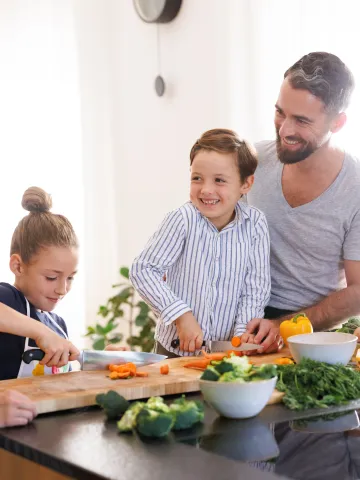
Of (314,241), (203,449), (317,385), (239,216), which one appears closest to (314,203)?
(314,241)

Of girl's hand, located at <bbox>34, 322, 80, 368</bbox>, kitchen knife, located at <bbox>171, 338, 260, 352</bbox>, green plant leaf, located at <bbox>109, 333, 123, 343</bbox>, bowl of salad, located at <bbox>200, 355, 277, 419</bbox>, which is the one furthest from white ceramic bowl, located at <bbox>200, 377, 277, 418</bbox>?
green plant leaf, located at <bbox>109, 333, 123, 343</bbox>

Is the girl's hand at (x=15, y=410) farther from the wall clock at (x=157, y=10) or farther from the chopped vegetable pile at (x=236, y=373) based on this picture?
the wall clock at (x=157, y=10)

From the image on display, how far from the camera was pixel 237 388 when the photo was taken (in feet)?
4.84

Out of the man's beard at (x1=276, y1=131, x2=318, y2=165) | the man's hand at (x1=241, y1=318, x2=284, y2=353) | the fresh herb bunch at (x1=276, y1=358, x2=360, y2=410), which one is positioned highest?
the man's beard at (x1=276, y1=131, x2=318, y2=165)

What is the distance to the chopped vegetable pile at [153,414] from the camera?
135cm

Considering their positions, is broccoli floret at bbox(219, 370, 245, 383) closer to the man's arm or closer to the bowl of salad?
the bowl of salad

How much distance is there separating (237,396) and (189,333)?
81 cm

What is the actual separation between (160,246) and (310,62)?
769 millimetres

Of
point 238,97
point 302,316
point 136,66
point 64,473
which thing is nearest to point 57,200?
point 136,66

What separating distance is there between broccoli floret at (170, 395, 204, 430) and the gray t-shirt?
1208 millimetres

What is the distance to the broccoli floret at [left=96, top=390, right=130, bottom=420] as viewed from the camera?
152cm

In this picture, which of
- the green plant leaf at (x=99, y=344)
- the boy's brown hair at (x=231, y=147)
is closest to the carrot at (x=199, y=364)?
the boy's brown hair at (x=231, y=147)

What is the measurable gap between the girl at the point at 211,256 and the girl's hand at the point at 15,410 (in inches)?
32.3

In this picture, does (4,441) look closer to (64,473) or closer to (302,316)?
(64,473)
